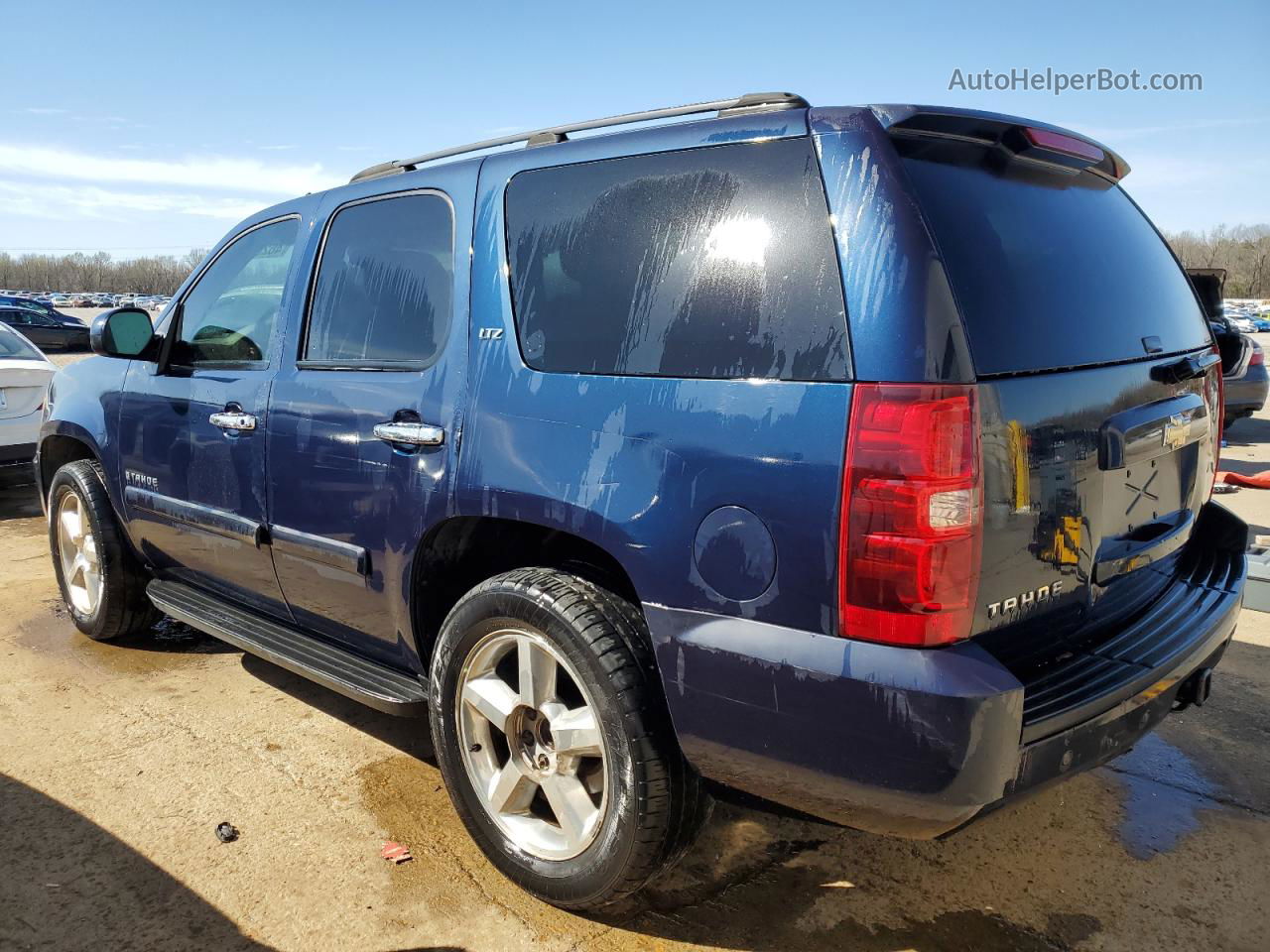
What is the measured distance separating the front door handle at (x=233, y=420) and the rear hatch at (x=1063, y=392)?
231cm

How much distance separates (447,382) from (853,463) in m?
1.26

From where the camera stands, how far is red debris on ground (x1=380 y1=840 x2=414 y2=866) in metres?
2.75

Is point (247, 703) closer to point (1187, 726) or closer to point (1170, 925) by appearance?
point (1170, 925)

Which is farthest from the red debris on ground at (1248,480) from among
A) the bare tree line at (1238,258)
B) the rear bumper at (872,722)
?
the bare tree line at (1238,258)

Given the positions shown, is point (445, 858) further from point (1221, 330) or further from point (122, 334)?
point (1221, 330)

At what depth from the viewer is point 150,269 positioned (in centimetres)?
14112

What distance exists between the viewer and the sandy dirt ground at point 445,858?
2.44 meters

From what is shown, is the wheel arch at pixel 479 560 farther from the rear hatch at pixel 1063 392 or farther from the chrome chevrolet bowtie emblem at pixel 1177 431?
the chrome chevrolet bowtie emblem at pixel 1177 431

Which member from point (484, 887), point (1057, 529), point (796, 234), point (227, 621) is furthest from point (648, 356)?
point (227, 621)

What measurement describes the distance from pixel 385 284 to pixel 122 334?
4.55ft

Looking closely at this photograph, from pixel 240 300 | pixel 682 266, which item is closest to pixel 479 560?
pixel 682 266

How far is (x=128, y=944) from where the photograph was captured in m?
2.38

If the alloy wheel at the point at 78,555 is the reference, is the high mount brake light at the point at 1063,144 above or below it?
above

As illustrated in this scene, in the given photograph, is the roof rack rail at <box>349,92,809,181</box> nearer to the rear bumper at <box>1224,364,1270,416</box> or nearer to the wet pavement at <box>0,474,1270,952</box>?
the wet pavement at <box>0,474,1270,952</box>
